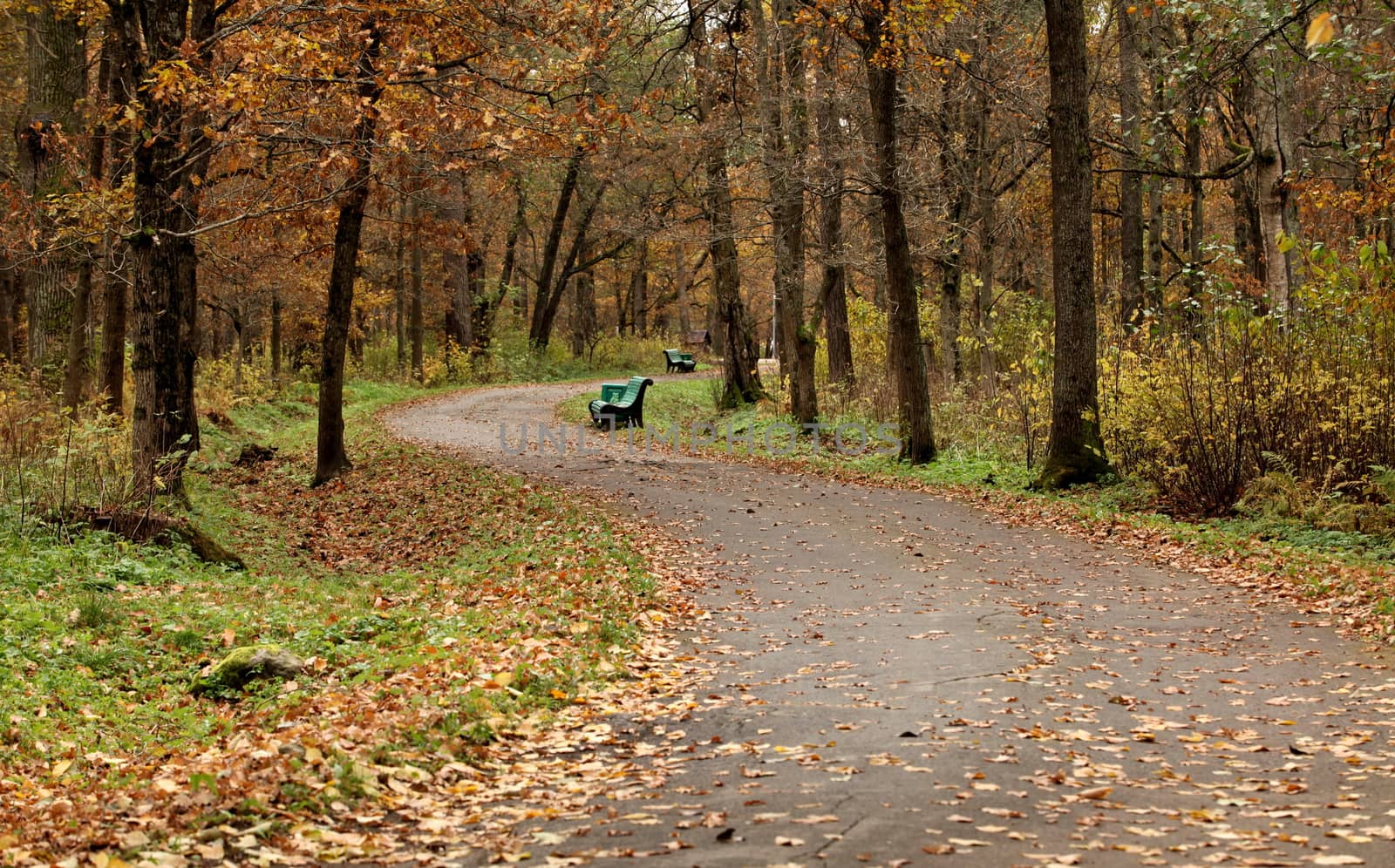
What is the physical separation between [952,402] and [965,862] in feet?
50.6

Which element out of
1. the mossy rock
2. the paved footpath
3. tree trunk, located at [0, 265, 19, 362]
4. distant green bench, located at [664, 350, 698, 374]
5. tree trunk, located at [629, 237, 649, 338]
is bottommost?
the paved footpath

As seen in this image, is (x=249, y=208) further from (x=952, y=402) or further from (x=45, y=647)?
(x=952, y=402)

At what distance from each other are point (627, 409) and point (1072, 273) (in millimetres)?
10580

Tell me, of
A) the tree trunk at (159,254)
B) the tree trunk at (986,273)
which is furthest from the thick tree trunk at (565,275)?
the tree trunk at (159,254)

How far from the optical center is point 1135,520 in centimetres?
1246

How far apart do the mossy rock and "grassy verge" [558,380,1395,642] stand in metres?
7.41

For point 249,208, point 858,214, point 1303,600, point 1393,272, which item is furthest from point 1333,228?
point 249,208

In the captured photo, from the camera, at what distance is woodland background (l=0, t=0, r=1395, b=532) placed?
38.7 ft

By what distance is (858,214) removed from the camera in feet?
85.6

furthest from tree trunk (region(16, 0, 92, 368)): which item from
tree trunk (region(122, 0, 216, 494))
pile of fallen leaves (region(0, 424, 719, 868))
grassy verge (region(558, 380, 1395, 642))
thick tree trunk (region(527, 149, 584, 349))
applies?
thick tree trunk (region(527, 149, 584, 349))

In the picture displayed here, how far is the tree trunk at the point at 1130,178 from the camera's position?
63.5ft

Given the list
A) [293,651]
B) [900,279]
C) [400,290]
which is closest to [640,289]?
[400,290]

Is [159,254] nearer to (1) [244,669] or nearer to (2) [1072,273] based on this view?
(1) [244,669]

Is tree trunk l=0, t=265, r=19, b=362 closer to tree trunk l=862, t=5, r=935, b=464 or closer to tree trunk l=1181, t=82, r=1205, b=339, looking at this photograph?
tree trunk l=862, t=5, r=935, b=464
